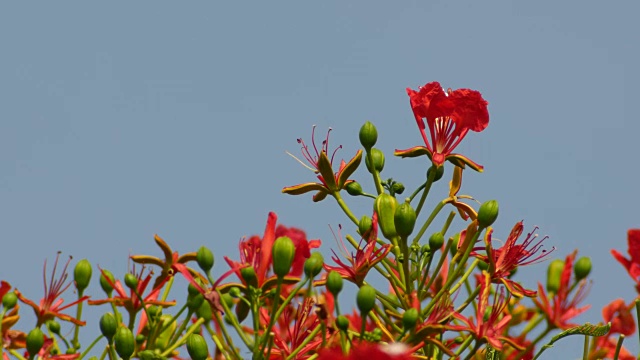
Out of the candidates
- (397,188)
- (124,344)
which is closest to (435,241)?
(397,188)

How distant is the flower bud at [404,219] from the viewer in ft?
11.8

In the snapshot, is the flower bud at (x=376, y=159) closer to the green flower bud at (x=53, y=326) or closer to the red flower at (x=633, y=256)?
the red flower at (x=633, y=256)

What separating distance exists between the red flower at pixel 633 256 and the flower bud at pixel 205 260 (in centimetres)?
149

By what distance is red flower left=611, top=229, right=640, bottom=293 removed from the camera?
3963mm

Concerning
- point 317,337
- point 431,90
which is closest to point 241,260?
point 317,337

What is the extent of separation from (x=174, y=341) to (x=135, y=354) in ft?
0.68

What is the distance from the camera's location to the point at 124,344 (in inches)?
142

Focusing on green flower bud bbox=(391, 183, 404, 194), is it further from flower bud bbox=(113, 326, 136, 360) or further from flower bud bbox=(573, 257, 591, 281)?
flower bud bbox=(113, 326, 136, 360)

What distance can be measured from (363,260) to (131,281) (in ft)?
3.11

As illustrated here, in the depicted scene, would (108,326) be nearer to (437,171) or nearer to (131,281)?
(131,281)

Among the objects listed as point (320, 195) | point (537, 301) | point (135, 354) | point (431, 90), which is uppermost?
point (431, 90)

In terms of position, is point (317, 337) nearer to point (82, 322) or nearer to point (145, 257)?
point (145, 257)

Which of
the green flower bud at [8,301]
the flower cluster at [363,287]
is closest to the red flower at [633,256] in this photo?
the flower cluster at [363,287]

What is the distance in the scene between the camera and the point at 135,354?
12.9 ft
